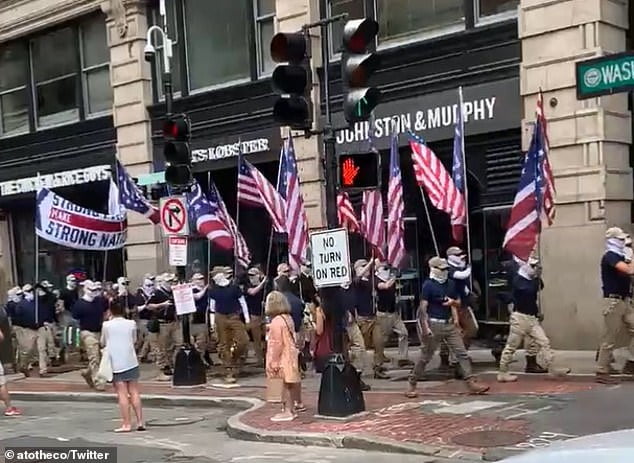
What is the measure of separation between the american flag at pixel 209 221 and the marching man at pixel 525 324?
646cm

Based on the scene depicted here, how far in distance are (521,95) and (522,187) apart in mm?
2946

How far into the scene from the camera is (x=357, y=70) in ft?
32.8

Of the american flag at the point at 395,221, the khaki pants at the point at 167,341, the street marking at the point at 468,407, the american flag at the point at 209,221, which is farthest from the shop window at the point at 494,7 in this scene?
the khaki pants at the point at 167,341

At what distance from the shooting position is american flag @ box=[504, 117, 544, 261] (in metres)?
12.6

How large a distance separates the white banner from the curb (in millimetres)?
8375

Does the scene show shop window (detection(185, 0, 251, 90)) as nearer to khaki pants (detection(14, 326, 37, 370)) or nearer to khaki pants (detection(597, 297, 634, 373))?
khaki pants (detection(14, 326, 37, 370))

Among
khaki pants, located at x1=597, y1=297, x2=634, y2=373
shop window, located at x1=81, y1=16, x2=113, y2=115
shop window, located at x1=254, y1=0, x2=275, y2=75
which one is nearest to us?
khaki pants, located at x1=597, y1=297, x2=634, y2=373

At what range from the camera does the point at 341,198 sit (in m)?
15.7

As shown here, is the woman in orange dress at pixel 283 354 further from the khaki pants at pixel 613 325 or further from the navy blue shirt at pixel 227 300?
the navy blue shirt at pixel 227 300

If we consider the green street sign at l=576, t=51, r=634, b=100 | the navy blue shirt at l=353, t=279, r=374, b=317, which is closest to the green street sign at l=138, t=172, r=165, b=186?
the navy blue shirt at l=353, t=279, r=374, b=317

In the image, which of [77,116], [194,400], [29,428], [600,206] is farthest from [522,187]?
[77,116]

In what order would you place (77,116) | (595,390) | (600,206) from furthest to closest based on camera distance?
(77,116), (600,206), (595,390)

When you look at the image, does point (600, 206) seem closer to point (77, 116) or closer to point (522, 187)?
point (522, 187)

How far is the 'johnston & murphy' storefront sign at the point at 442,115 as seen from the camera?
15531 mm
